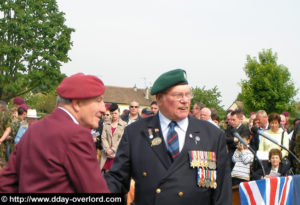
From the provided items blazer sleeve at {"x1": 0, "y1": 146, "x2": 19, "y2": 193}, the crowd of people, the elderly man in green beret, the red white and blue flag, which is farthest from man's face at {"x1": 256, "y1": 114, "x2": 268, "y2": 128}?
blazer sleeve at {"x1": 0, "y1": 146, "x2": 19, "y2": 193}

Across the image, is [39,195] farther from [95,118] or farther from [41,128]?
[95,118]

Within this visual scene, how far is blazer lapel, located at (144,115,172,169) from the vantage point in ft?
11.6

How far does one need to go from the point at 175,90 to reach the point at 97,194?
1398mm

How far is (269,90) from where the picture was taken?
38.5 meters

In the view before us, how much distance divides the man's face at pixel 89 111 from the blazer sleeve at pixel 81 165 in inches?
9.7

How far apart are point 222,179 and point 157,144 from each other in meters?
0.62

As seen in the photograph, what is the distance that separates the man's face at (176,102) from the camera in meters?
3.61

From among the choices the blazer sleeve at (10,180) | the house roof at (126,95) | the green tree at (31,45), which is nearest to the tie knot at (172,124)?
the blazer sleeve at (10,180)

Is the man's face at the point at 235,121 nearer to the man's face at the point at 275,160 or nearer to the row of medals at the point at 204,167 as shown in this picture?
the man's face at the point at 275,160

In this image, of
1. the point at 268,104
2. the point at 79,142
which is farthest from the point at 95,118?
the point at 268,104

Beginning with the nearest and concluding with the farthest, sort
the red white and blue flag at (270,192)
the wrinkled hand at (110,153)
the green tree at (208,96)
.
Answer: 1. the red white and blue flag at (270,192)
2. the wrinkled hand at (110,153)
3. the green tree at (208,96)

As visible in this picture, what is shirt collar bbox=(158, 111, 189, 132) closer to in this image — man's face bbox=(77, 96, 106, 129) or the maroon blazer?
man's face bbox=(77, 96, 106, 129)

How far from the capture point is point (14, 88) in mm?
35156

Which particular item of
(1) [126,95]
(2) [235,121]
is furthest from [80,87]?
(1) [126,95]
